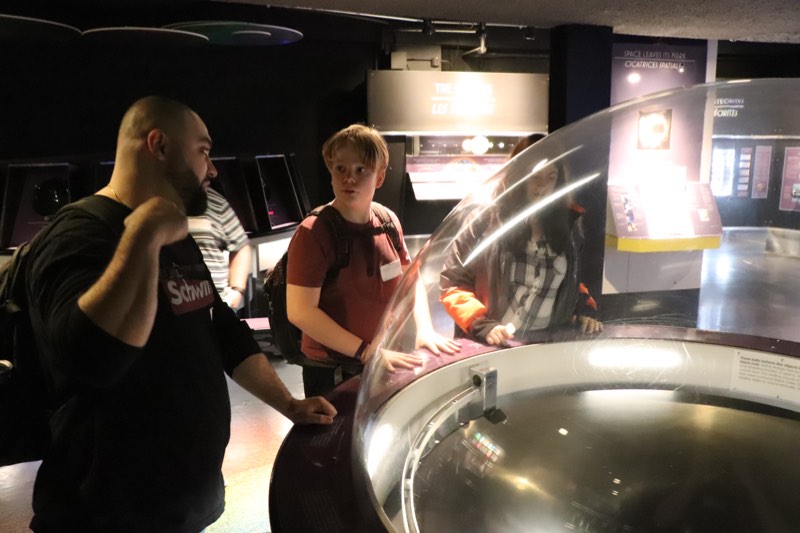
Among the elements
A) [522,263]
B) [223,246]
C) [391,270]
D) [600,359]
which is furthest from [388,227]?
[223,246]

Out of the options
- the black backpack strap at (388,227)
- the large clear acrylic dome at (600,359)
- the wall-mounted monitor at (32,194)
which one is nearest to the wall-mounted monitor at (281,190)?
the wall-mounted monitor at (32,194)

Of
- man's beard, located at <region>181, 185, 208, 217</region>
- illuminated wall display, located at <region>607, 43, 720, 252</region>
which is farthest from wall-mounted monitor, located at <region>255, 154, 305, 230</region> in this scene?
man's beard, located at <region>181, 185, 208, 217</region>

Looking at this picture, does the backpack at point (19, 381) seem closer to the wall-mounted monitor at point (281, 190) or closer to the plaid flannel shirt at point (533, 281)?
the plaid flannel shirt at point (533, 281)

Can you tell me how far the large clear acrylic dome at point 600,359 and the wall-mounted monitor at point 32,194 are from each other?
4238 mm

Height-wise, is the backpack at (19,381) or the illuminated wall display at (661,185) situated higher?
the illuminated wall display at (661,185)

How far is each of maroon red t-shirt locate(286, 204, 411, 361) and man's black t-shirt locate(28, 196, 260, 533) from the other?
0.62m

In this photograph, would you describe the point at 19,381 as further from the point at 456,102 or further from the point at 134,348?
the point at 456,102

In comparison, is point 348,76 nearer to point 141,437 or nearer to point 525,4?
point 525,4

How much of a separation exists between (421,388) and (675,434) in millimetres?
677

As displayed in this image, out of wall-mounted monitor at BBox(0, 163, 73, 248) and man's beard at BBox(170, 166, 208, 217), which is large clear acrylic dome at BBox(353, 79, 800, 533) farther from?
wall-mounted monitor at BBox(0, 163, 73, 248)

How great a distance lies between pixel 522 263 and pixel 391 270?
22.3 inches

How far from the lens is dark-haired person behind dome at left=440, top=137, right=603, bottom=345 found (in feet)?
5.48

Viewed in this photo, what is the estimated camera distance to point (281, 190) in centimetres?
649

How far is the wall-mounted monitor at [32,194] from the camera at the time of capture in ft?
16.1
